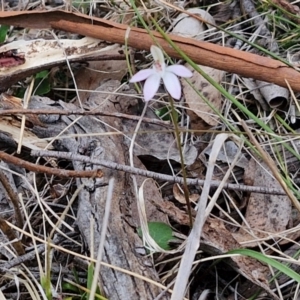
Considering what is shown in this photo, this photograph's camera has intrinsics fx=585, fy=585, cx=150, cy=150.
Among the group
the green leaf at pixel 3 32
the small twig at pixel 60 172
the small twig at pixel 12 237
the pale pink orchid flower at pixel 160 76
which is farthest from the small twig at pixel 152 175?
the green leaf at pixel 3 32

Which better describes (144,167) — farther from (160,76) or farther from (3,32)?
(3,32)

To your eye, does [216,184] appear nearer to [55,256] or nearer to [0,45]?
[55,256]

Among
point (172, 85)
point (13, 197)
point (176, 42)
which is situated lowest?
point (13, 197)

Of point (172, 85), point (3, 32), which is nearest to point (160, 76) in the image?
point (172, 85)

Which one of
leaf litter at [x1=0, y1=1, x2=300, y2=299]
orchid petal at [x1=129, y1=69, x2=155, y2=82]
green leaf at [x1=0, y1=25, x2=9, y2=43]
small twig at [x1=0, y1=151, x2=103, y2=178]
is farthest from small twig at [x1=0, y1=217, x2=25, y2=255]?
green leaf at [x1=0, y1=25, x2=9, y2=43]

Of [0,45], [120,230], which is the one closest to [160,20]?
[0,45]

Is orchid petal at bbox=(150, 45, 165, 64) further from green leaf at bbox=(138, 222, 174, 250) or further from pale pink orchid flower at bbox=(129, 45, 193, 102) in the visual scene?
green leaf at bbox=(138, 222, 174, 250)
